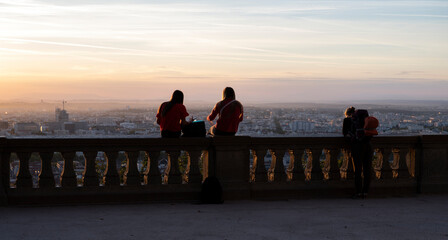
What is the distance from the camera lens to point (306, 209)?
10695 mm

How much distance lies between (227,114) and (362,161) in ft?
8.94

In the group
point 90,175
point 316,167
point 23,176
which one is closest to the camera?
point 23,176

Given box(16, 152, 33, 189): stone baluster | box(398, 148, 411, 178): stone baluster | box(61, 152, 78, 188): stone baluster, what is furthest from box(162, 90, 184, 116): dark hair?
box(398, 148, 411, 178): stone baluster

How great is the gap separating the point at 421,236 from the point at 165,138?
462 centimetres

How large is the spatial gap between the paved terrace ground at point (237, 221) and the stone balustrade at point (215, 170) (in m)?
0.30

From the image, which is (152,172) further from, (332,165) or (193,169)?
(332,165)

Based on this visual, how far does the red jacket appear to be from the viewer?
37.4 ft

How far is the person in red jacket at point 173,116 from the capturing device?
11320 millimetres

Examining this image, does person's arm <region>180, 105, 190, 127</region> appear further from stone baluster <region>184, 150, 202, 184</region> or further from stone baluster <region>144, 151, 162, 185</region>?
stone baluster <region>144, 151, 162, 185</region>

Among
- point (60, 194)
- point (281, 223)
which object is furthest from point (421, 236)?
point (60, 194)

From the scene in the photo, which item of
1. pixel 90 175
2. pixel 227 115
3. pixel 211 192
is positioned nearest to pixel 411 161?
pixel 227 115

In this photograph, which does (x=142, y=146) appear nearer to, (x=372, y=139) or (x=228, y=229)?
(x=228, y=229)

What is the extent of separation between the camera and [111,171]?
11.1 m

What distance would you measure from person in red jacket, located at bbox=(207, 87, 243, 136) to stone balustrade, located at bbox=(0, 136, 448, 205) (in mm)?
255
